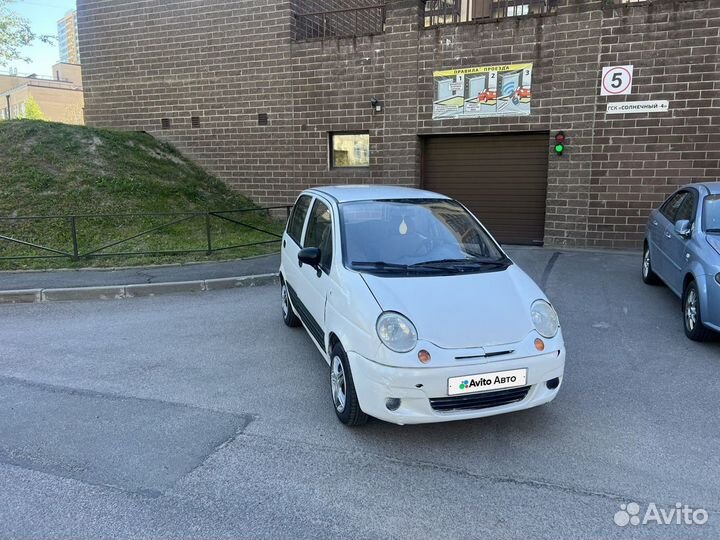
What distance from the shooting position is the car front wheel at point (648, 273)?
26.1ft

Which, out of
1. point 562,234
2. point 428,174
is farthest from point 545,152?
point 428,174

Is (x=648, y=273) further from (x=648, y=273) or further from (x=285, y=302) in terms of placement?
(x=285, y=302)

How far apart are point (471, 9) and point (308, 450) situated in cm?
1206

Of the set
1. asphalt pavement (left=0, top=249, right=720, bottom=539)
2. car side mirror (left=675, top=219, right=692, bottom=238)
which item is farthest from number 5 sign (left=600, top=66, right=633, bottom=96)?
asphalt pavement (left=0, top=249, right=720, bottom=539)

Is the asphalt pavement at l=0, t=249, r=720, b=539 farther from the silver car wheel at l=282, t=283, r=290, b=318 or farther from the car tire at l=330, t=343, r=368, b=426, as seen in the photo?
the silver car wheel at l=282, t=283, r=290, b=318

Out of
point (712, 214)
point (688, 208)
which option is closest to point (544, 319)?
point (712, 214)

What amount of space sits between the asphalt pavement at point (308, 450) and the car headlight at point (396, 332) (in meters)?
0.73

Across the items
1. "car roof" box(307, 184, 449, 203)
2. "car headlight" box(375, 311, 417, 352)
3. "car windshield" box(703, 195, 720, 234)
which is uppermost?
"car roof" box(307, 184, 449, 203)

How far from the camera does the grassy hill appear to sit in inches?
415

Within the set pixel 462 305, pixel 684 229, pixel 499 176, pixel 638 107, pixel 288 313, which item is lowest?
pixel 288 313

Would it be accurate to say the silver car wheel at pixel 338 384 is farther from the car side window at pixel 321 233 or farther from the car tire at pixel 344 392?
the car side window at pixel 321 233

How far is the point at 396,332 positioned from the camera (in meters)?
3.55

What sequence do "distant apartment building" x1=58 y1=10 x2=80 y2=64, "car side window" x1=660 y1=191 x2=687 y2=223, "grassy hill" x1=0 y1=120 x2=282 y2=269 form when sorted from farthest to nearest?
"distant apartment building" x1=58 y1=10 x2=80 y2=64 < "grassy hill" x1=0 y1=120 x2=282 y2=269 < "car side window" x1=660 y1=191 x2=687 y2=223

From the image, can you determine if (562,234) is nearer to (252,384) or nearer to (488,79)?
(488,79)
